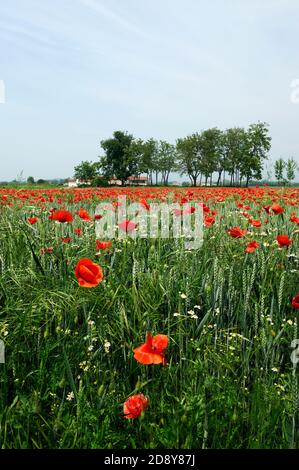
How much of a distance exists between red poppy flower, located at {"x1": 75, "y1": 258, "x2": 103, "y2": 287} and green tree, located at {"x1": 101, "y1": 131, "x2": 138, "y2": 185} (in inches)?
2642

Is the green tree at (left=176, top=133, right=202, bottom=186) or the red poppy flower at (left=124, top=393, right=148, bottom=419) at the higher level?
the green tree at (left=176, top=133, right=202, bottom=186)

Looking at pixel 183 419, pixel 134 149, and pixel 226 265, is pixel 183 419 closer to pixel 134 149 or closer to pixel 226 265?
pixel 226 265

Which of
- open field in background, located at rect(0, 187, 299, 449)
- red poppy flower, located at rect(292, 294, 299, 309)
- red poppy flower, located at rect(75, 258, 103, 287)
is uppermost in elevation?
red poppy flower, located at rect(75, 258, 103, 287)

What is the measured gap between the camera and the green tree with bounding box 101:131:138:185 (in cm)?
6894

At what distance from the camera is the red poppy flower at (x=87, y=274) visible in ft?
5.03

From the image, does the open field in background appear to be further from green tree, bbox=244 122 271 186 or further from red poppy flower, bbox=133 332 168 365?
green tree, bbox=244 122 271 186

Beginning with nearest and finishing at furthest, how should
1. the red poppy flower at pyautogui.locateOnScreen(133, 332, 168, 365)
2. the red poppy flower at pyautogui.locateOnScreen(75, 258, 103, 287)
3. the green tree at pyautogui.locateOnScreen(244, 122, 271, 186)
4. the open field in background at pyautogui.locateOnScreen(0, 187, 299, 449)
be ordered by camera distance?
the red poppy flower at pyautogui.locateOnScreen(133, 332, 168, 365)
the open field in background at pyautogui.locateOnScreen(0, 187, 299, 449)
the red poppy flower at pyautogui.locateOnScreen(75, 258, 103, 287)
the green tree at pyautogui.locateOnScreen(244, 122, 271, 186)

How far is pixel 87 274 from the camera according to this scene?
1551mm

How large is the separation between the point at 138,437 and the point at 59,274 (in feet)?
3.93

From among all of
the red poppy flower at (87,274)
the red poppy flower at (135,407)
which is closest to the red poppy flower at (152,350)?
the red poppy flower at (135,407)

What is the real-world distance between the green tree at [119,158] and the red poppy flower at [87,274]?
6712 centimetres

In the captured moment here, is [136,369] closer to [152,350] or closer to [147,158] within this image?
[152,350]

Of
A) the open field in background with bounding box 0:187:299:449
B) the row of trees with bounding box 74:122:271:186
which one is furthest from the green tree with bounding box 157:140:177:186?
the open field in background with bounding box 0:187:299:449
